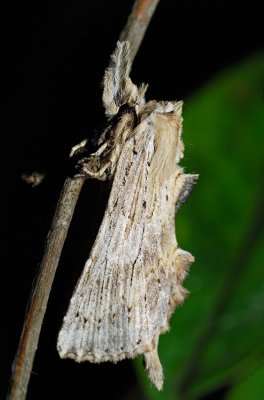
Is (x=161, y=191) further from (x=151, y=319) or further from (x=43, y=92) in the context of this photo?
(x=43, y=92)

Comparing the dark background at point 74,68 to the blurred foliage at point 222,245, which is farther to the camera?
the dark background at point 74,68

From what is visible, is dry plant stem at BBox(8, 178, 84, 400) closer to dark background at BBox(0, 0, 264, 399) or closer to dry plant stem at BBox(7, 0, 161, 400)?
dry plant stem at BBox(7, 0, 161, 400)

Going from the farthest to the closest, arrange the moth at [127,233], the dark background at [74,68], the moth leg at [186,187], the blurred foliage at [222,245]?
1. the dark background at [74,68]
2. the blurred foliage at [222,245]
3. the moth leg at [186,187]
4. the moth at [127,233]

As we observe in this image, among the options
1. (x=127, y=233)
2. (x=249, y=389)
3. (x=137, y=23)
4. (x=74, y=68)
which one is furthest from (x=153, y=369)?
(x=74, y=68)

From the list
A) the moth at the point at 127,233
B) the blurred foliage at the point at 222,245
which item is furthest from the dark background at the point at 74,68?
the moth at the point at 127,233

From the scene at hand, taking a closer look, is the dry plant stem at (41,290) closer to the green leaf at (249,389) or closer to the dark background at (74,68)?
the green leaf at (249,389)

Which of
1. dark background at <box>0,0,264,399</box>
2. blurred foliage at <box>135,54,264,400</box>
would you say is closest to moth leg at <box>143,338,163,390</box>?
Answer: blurred foliage at <box>135,54,264,400</box>
